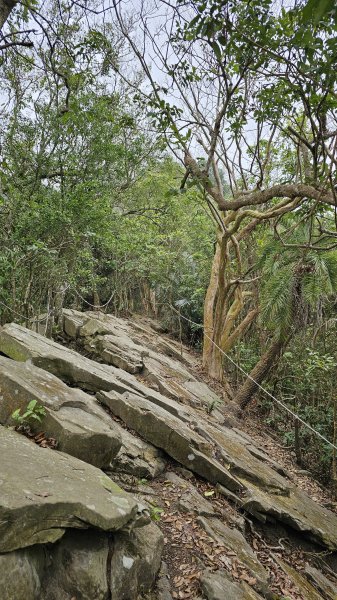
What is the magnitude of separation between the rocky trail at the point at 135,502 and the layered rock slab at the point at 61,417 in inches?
0.6

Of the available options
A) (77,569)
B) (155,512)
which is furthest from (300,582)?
(77,569)

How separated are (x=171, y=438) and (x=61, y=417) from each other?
81.0 inches

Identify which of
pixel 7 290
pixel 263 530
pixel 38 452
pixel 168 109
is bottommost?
pixel 263 530

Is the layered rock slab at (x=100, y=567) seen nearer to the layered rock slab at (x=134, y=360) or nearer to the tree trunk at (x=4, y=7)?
the tree trunk at (x=4, y=7)

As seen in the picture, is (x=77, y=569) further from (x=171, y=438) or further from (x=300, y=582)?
(x=300, y=582)

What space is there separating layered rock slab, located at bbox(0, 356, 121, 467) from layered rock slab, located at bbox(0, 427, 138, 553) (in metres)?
0.30

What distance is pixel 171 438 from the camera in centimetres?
543

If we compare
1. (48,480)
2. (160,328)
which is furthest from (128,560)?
(160,328)

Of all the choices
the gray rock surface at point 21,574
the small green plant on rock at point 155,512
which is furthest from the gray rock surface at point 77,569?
the small green plant on rock at point 155,512

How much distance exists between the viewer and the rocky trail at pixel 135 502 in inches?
105

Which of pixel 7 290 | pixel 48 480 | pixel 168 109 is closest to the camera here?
pixel 48 480

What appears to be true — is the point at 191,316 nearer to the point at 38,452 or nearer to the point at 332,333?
the point at 332,333

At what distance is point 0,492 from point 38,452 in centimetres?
86

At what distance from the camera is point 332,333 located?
1138 centimetres
